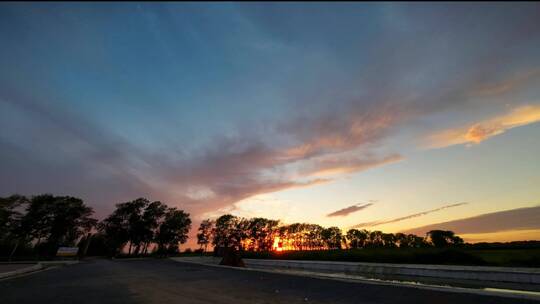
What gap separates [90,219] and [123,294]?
85508 mm

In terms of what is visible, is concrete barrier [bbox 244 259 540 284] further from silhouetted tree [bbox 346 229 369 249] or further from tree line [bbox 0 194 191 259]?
silhouetted tree [bbox 346 229 369 249]

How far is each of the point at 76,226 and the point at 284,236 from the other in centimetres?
7134

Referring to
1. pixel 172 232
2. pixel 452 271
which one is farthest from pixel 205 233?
pixel 452 271

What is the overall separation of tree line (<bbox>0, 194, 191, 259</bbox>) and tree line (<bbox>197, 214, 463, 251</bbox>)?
13.8 metres

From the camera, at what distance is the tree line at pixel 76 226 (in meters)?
65.5

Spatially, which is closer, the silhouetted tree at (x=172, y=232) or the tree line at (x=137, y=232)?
the tree line at (x=137, y=232)

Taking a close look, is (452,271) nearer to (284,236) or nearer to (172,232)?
(172,232)

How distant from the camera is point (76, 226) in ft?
257

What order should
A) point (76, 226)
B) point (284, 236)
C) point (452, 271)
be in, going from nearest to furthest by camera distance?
point (452, 271)
point (76, 226)
point (284, 236)

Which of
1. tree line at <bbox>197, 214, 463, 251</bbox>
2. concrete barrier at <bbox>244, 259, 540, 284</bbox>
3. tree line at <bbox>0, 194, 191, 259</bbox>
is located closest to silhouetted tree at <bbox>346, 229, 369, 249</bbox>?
tree line at <bbox>197, 214, 463, 251</bbox>

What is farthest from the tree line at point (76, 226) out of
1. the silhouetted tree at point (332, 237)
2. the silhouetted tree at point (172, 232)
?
the silhouetted tree at point (332, 237)

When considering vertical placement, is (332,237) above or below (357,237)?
below

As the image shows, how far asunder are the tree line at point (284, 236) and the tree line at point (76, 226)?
13751mm

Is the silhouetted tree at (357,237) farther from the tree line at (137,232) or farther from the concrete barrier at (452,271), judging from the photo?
the concrete barrier at (452,271)
